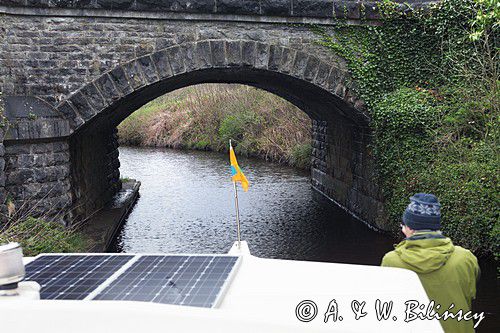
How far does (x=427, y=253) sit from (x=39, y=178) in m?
7.14

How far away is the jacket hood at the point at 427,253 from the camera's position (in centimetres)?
297

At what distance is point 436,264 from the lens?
9.77 feet

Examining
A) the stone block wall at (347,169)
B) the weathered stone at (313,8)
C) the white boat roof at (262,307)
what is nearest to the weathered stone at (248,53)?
the weathered stone at (313,8)

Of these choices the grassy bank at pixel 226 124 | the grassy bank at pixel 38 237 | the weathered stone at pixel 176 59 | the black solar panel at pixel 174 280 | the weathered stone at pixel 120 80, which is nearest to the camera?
the black solar panel at pixel 174 280

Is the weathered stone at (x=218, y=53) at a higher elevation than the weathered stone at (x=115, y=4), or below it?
below

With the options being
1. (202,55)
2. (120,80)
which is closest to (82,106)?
(120,80)

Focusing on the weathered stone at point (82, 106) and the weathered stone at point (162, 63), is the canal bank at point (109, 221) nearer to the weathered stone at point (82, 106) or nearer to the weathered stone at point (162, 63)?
the weathered stone at point (82, 106)

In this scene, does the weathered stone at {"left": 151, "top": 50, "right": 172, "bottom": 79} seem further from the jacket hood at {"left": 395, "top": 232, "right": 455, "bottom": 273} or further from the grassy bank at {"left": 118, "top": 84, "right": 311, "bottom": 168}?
the grassy bank at {"left": 118, "top": 84, "right": 311, "bottom": 168}

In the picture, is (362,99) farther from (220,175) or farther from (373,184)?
(220,175)

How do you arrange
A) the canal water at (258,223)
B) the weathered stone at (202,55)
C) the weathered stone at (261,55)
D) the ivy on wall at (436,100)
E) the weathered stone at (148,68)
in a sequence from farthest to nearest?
the canal water at (258,223) < the weathered stone at (261,55) < the weathered stone at (202,55) < the weathered stone at (148,68) < the ivy on wall at (436,100)

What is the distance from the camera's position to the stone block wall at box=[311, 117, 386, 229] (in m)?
11.0

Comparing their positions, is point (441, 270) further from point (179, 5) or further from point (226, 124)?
point (226, 124)

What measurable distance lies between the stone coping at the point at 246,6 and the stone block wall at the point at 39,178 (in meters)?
2.29

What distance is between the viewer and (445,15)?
31.7 feet
